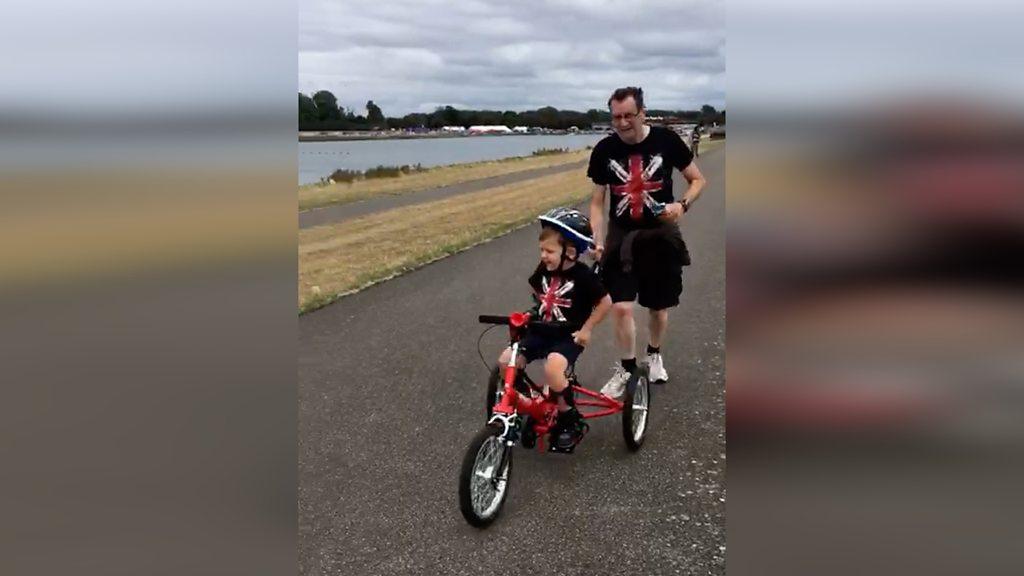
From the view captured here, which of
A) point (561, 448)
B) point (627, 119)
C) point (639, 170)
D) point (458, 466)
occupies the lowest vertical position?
point (458, 466)

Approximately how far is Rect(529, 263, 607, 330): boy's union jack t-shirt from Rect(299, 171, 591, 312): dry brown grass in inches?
75.9

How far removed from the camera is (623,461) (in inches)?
156

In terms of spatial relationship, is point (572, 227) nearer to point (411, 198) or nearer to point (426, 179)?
point (411, 198)

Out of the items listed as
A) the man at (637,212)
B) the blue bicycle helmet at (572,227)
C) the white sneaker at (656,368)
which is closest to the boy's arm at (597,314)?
the blue bicycle helmet at (572,227)

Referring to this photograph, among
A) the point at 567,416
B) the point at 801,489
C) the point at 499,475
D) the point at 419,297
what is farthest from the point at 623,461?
the point at 419,297

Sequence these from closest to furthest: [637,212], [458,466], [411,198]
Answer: [458,466]
[637,212]
[411,198]

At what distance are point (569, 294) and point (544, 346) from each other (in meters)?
0.29

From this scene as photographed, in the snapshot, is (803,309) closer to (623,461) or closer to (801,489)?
(801,489)

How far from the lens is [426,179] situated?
80.5 ft

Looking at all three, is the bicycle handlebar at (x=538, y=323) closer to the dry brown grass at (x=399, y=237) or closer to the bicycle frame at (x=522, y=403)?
the bicycle frame at (x=522, y=403)

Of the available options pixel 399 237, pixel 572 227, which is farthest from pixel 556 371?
pixel 399 237

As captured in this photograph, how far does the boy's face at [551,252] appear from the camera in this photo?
3680 mm

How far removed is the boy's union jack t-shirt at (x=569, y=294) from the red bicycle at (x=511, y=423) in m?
0.16

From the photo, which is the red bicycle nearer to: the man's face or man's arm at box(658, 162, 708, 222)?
man's arm at box(658, 162, 708, 222)
